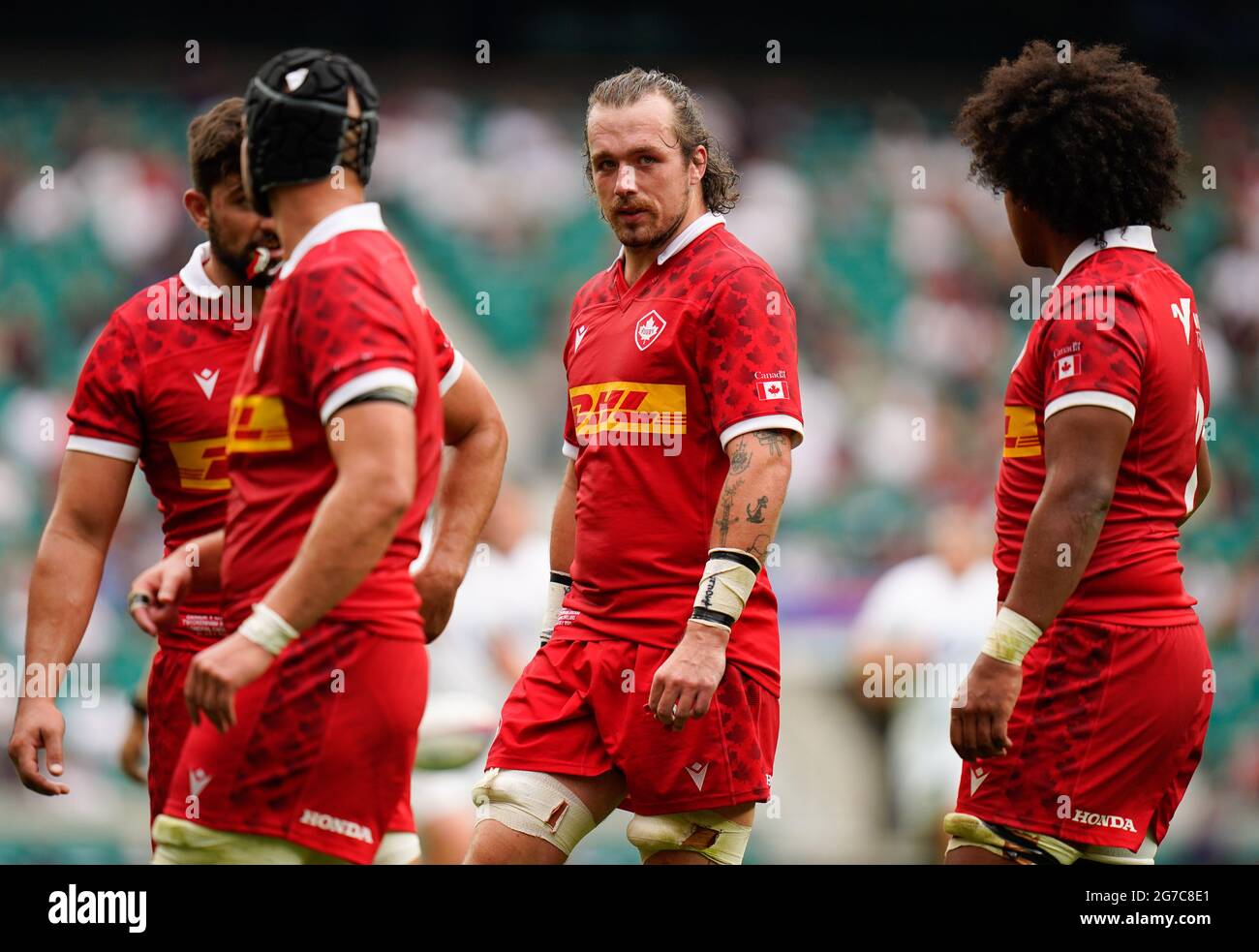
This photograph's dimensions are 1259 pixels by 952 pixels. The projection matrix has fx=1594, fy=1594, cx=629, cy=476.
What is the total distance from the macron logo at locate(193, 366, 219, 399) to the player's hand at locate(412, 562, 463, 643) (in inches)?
29.6

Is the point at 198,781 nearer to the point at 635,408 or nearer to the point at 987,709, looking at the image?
the point at 635,408

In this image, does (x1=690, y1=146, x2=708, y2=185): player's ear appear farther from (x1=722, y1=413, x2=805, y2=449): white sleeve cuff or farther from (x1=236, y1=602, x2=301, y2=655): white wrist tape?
(x1=236, y1=602, x2=301, y2=655): white wrist tape

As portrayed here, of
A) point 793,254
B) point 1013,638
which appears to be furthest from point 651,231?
point 793,254

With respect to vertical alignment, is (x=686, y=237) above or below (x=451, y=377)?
above

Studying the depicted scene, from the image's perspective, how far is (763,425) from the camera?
400cm

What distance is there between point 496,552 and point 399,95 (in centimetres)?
271

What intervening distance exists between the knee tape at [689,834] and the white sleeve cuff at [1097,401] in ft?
4.51

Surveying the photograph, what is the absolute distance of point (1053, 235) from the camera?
4309mm

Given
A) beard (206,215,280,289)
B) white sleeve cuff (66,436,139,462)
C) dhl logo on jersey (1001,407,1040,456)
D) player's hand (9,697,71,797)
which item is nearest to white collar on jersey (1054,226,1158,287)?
dhl logo on jersey (1001,407,1040,456)

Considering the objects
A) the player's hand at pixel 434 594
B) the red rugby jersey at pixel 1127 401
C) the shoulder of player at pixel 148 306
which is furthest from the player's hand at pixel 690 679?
the shoulder of player at pixel 148 306

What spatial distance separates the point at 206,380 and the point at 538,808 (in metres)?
1.39

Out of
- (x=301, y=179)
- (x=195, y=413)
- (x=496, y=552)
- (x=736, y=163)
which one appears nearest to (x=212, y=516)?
(x=195, y=413)

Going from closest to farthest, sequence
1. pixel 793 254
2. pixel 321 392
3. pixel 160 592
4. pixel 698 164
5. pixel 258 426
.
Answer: pixel 321 392, pixel 258 426, pixel 160 592, pixel 698 164, pixel 793 254

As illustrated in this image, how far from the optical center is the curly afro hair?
4.23 meters
